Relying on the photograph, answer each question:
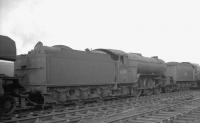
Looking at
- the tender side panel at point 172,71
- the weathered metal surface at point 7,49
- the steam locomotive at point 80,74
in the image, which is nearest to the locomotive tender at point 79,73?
the steam locomotive at point 80,74

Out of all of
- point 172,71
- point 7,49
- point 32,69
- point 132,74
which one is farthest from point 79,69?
point 172,71

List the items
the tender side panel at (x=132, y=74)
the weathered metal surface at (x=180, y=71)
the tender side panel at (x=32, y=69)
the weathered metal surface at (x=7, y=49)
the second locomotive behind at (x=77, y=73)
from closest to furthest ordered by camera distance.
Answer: the weathered metal surface at (x=7, y=49) < the tender side panel at (x=32, y=69) < the second locomotive behind at (x=77, y=73) < the tender side panel at (x=132, y=74) < the weathered metal surface at (x=180, y=71)

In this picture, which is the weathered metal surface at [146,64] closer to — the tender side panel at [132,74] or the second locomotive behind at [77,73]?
the second locomotive behind at [77,73]

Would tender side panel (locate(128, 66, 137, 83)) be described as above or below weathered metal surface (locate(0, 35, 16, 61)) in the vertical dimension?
below

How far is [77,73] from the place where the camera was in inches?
523

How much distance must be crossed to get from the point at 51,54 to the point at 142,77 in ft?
29.2

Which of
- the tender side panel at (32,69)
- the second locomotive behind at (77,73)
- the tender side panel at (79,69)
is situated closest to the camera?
the tender side panel at (32,69)

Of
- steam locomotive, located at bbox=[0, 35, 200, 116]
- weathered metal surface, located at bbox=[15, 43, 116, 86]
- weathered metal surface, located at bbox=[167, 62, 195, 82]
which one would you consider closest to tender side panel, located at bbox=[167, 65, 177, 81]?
weathered metal surface, located at bbox=[167, 62, 195, 82]

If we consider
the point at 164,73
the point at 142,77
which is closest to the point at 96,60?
the point at 142,77

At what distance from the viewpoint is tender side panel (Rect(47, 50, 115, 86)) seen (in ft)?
39.5

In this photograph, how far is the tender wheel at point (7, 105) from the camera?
9.45m

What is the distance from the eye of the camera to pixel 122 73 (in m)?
16.8

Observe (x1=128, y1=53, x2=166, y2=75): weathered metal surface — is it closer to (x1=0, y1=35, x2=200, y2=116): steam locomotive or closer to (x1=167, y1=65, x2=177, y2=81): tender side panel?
(x1=0, y1=35, x2=200, y2=116): steam locomotive

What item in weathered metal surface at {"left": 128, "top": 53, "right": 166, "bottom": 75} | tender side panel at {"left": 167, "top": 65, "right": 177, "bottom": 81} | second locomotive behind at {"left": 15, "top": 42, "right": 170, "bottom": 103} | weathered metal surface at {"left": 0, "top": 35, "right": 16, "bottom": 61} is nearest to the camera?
weathered metal surface at {"left": 0, "top": 35, "right": 16, "bottom": 61}
